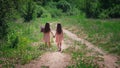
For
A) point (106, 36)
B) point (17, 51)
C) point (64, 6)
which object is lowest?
point (64, 6)

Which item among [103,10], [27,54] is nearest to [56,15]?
[103,10]

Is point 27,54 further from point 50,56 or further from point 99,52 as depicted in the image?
point 99,52

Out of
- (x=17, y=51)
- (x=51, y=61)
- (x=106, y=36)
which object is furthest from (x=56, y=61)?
(x=106, y=36)

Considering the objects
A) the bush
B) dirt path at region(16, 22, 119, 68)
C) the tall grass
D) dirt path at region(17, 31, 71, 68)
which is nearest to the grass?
dirt path at region(16, 22, 119, 68)

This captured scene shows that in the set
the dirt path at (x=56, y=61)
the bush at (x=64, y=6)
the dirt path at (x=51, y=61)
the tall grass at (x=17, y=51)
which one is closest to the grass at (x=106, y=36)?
the dirt path at (x=56, y=61)

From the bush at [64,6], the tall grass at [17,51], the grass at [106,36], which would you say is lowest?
the bush at [64,6]

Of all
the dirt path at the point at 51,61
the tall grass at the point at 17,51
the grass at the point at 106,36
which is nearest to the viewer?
the dirt path at the point at 51,61

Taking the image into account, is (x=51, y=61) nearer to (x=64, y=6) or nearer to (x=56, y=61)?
(x=56, y=61)

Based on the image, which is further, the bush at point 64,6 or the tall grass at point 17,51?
the bush at point 64,6

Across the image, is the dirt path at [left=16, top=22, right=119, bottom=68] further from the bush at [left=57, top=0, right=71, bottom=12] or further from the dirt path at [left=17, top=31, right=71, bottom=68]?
the bush at [left=57, top=0, right=71, bottom=12]

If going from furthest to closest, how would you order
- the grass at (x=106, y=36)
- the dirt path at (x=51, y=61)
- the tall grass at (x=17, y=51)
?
the grass at (x=106, y=36), the tall grass at (x=17, y=51), the dirt path at (x=51, y=61)

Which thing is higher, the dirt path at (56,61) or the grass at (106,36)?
the dirt path at (56,61)

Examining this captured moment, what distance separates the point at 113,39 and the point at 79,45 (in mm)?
2512

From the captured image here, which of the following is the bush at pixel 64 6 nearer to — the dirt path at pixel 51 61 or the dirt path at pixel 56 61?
the dirt path at pixel 56 61
